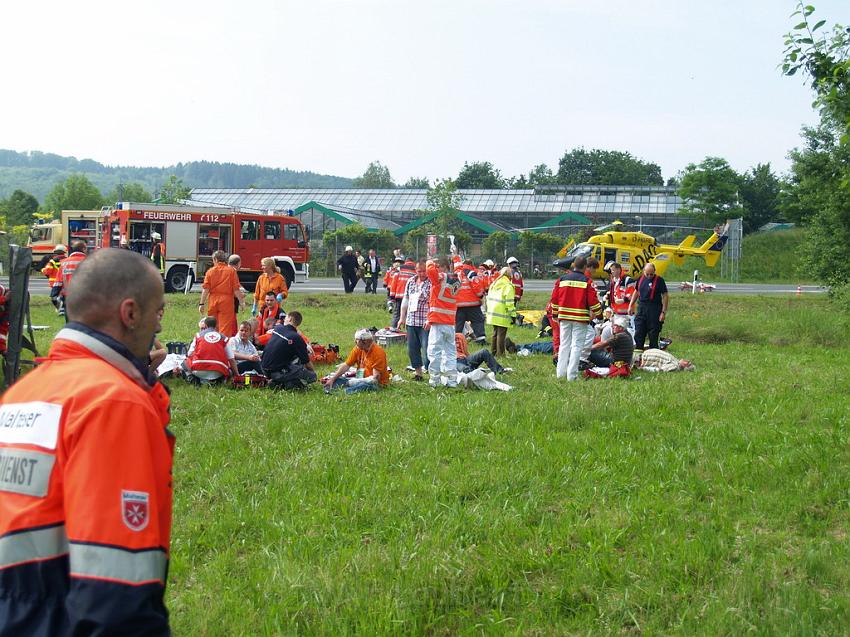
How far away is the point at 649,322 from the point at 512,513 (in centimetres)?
1118

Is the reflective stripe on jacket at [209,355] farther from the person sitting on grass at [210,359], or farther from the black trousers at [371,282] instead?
the black trousers at [371,282]

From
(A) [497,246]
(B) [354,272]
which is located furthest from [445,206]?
(B) [354,272]

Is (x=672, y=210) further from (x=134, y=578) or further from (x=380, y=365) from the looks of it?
(x=134, y=578)

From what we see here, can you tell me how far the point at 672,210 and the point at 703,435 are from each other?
61100mm

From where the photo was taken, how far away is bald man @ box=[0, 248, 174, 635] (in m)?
2.00

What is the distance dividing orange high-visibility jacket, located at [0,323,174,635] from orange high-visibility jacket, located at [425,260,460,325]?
985cm

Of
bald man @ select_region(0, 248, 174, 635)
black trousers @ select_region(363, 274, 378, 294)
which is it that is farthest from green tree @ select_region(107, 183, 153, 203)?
bald man @ select_region(0, 248, 174, 635)

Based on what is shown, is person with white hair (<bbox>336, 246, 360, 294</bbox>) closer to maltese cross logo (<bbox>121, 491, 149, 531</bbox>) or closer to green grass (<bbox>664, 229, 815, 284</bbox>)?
green grass (<bbox>664, 229, 815, 284</bbox>)

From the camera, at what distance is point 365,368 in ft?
38.3

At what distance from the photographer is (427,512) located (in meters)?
6.11

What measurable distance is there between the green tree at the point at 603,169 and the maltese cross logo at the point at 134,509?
10235 centimetres

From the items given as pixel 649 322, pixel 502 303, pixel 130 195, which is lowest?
pixel 649 322

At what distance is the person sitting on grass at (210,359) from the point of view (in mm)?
11414

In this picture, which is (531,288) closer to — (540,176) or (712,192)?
(712,192)
